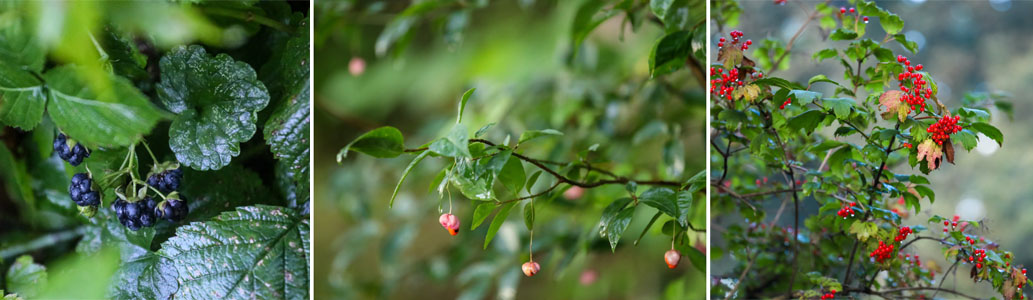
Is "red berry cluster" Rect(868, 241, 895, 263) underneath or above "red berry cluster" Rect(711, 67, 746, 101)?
underneath

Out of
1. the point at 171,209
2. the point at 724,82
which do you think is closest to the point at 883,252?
the point at 724,82

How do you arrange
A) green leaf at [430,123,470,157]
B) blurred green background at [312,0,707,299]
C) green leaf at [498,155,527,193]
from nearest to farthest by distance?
green leaf at [430,123,470,157] → green leaf at [498,155,527,193] → blurred green background at [312,0,707,299]

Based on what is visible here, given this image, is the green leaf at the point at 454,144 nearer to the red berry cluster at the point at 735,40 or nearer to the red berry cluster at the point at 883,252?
the red berry cluster at the point at 735,40

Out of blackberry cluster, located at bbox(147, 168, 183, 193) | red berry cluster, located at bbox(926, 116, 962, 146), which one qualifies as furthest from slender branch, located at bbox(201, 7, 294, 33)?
red berry cluster, located at bbox(926, 116, 962, 146)

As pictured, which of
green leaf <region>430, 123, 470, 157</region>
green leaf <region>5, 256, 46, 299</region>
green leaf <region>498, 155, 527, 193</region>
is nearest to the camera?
green leaf <region>430, 123, 470, 157</region>

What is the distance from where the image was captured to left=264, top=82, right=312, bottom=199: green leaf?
69 centimetres

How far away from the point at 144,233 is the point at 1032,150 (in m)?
0.97

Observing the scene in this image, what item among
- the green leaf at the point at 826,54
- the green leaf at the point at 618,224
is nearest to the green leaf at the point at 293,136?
the green leaf at the point at 618,224

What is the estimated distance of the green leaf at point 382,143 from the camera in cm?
55

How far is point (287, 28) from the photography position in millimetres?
718

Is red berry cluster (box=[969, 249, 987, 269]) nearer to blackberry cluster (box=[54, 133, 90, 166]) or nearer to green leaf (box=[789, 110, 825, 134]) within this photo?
green leaf (box=[789, 110, 825, 134])

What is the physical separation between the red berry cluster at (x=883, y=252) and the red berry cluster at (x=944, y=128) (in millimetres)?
124

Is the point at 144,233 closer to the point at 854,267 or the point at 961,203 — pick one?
the point at 854,267

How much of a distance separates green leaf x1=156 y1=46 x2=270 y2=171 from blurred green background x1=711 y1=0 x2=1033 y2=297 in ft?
1.70
